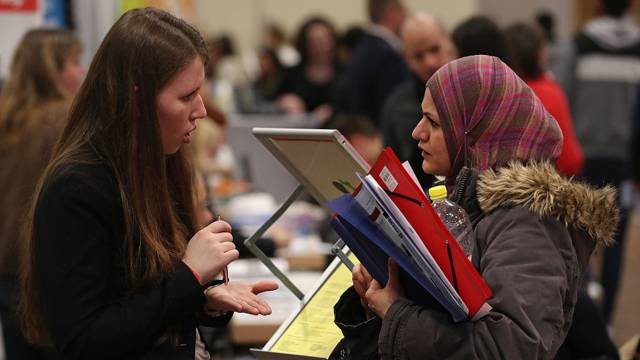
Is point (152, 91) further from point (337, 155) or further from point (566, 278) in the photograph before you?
point (566, 278)

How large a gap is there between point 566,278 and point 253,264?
2.87m

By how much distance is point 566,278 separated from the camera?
2178mm

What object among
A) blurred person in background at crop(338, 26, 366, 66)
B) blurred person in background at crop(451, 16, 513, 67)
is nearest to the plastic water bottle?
blurred person in background at crop(451, 16, 513, 67)

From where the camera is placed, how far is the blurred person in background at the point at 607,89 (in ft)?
21.4

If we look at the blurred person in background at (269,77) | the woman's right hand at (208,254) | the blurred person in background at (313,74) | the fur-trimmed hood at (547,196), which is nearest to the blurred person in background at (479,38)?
the fur-trimmed hood at (547,196)

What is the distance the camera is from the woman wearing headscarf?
2.08m

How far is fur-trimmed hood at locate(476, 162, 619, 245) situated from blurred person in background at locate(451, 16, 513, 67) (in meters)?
1.93

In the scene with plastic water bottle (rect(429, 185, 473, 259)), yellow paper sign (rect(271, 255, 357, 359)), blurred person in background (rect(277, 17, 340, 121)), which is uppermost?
plastic water bottle (rect(429, 185, 473, 259))

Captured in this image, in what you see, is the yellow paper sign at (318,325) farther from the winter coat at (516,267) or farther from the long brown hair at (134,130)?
the long brown hair at (134,130)

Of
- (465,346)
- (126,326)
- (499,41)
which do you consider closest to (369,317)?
(465,346)

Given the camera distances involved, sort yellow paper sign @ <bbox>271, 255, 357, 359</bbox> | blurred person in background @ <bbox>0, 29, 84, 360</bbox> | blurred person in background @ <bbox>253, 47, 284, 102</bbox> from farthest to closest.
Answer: blurred person in background @ <bbox>253, 47, 284, 102</bbox> → blurred person in background @ <bbox>0, 29, 84, 360</bbox> → yellow paper sign @ <bbox>271, 255, 357, 359</bbox>

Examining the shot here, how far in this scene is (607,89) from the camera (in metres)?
6.59

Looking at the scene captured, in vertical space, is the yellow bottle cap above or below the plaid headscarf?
below

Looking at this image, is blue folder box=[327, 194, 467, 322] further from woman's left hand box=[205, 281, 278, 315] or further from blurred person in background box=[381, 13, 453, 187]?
blurred person in background box=[381, 13, 453, 187]
